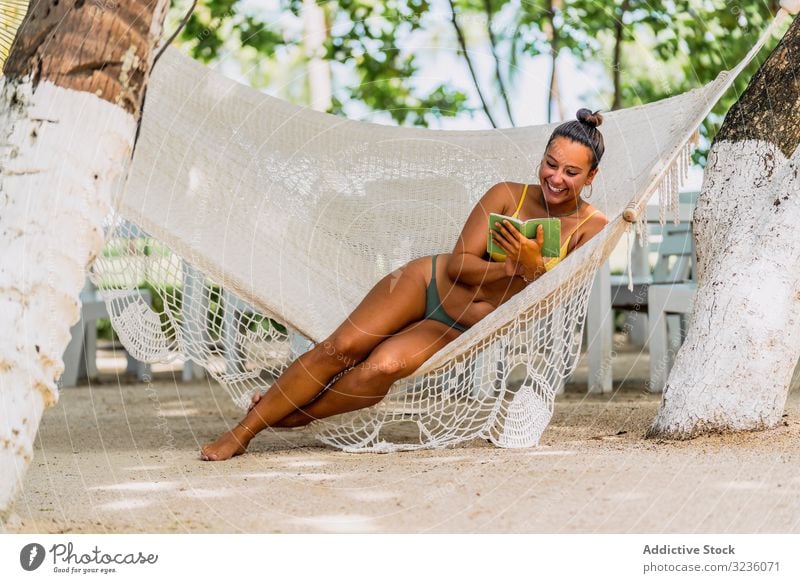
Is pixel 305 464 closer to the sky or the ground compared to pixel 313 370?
closer to the ground

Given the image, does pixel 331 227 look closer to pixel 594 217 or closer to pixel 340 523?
pixel 594 217

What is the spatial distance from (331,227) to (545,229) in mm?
689

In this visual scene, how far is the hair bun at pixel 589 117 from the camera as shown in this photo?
212 centimetres

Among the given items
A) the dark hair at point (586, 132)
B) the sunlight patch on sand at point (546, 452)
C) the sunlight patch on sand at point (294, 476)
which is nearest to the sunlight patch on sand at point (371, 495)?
the sunlight patch on sand at point (294, 476)

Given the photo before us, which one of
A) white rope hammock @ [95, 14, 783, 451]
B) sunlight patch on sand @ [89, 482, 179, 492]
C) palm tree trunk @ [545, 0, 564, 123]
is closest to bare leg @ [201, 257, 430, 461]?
white rope hammock @ [95, 14, 783, 451]

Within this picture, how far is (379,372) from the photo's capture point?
6.61 ft

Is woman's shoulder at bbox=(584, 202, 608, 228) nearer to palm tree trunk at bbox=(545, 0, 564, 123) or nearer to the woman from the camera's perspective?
the woman

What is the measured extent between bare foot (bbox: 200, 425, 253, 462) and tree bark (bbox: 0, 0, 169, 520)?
57cm

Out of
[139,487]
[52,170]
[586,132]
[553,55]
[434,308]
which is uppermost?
[553,55]

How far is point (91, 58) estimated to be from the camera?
1.52 metres

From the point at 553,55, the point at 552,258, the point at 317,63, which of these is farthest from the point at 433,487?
the point at 317,63

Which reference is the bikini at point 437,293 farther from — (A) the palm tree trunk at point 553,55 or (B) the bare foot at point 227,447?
(A) the palm tree trunk at point 553,55

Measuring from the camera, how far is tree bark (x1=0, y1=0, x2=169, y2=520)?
1.45 m

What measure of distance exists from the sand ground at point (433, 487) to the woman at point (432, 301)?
12 cm
